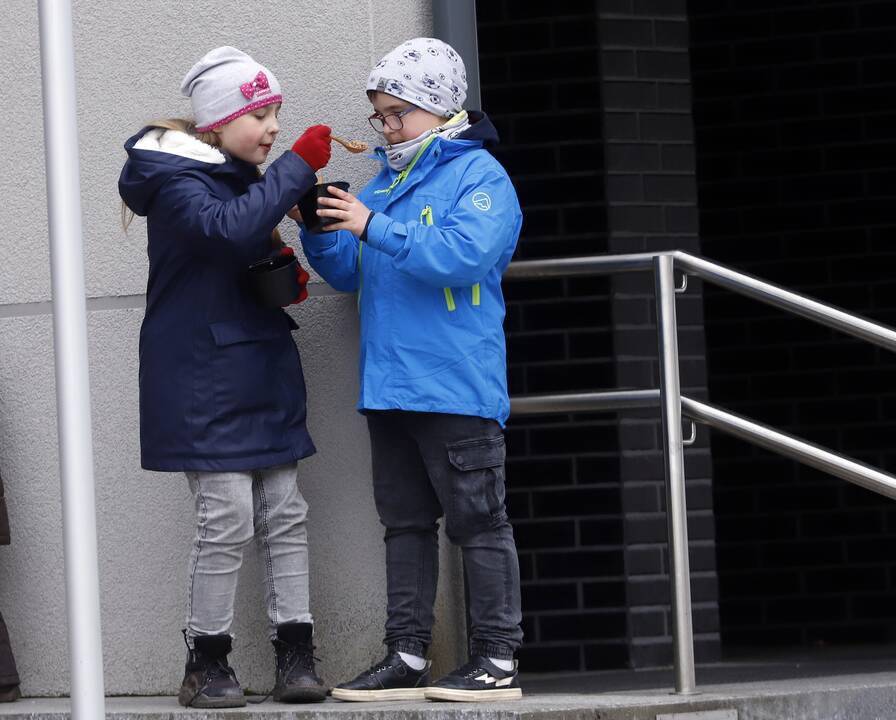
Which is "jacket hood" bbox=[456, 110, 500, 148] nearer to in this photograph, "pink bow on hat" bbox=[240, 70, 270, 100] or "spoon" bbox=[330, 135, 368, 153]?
"spoon" bbox=[330, 135, 368, 153]

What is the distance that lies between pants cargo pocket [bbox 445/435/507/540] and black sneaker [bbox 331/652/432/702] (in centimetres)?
34

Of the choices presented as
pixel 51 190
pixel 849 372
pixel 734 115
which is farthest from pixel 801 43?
pixel 51 190

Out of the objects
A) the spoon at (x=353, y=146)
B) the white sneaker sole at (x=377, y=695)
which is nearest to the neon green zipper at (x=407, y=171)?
the spoon at (x=353, y=146)

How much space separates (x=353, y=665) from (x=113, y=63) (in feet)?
5.48

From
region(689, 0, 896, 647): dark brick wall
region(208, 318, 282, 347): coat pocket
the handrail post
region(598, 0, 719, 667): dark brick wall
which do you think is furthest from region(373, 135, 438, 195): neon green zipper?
region(689, 0, 896, 647): dark brick wall

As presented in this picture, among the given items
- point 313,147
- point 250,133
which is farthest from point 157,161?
point 313,147

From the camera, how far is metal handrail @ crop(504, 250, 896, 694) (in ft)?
11.5

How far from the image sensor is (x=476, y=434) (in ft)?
11.7

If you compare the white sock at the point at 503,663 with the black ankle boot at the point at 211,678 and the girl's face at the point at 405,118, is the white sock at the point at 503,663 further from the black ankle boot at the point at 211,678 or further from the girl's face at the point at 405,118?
the girl's face at the point at 405,118

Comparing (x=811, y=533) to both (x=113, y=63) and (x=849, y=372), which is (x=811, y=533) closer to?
(x=849, y=372)

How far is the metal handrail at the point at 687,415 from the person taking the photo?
3.51 m

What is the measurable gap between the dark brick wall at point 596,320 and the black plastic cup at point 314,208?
171 cm

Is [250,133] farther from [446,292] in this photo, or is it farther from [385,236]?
[446,292]

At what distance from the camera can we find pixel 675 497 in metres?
3.52
